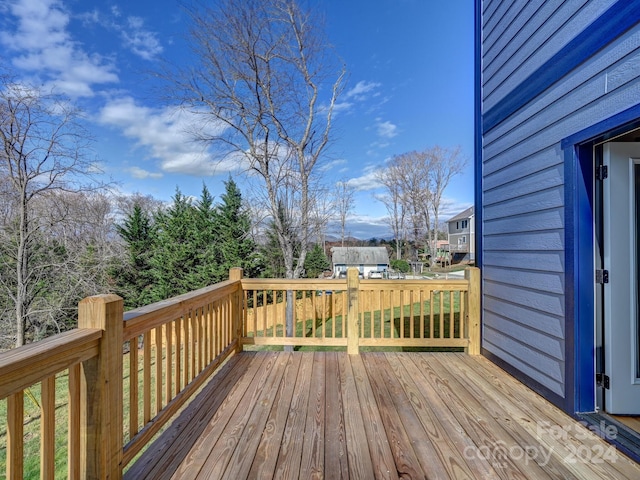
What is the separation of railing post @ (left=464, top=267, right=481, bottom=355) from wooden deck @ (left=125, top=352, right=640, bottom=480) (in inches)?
20.1

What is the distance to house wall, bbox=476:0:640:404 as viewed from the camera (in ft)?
6.14

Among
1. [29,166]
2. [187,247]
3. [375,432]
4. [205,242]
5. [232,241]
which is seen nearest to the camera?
[375,432]

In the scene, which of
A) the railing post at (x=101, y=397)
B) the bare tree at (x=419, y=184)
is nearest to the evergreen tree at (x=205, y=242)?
the bare tree at (x=419, y=184)

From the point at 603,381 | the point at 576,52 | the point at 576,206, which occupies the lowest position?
the point at 603,381

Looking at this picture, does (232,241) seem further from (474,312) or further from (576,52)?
(576,52)

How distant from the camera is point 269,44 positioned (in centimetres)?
582

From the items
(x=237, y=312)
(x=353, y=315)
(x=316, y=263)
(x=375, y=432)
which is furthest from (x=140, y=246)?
(x=375, y=432)

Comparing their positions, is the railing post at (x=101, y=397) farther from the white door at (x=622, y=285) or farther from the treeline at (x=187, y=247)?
the treeline at (x=187, y=247)

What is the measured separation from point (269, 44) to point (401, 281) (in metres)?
5.61

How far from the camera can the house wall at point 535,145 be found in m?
1.87

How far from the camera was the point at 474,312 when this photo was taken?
3.23 meters

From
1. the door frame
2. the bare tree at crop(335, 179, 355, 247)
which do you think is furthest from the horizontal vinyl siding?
the bare tree at crop(335, 179, 355, 247)

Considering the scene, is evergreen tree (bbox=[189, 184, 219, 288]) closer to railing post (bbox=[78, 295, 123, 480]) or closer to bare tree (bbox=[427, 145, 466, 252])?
railing post (bbox=[78, 295, 123, 480])

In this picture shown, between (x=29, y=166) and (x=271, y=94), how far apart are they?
4.86 metres
